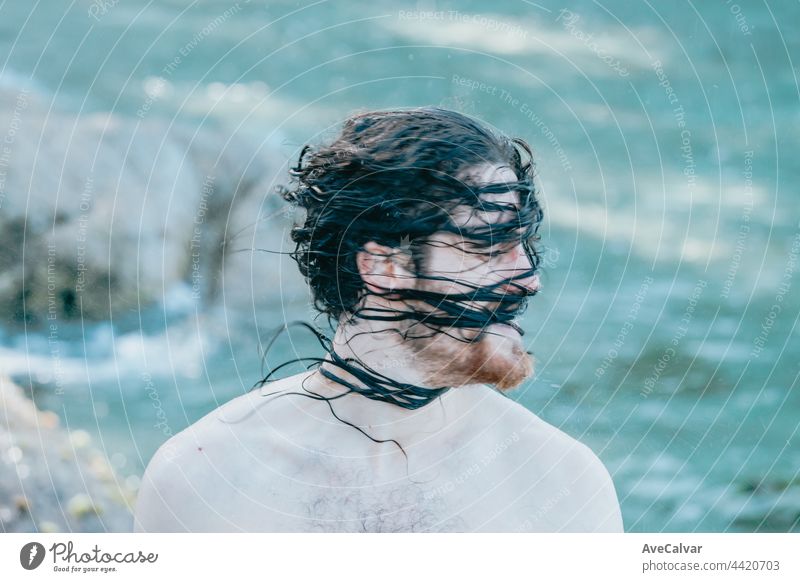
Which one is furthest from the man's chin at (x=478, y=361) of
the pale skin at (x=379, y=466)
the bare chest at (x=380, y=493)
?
the bare chest at (x=380, y=493)

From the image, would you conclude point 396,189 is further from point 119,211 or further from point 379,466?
point 119,211

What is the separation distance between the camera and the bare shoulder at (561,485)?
1.38 metres

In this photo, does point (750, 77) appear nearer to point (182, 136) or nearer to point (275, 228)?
point (275, 228)

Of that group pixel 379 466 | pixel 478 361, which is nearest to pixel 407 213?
pixel 478 361

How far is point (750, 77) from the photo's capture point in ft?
6.11

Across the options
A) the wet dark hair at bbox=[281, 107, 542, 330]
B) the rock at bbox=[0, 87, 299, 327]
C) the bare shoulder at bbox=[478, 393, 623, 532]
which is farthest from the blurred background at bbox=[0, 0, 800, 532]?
the bare shoulder at bbox=[478, 393, 623, 532]

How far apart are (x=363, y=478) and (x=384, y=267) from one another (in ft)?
1.06

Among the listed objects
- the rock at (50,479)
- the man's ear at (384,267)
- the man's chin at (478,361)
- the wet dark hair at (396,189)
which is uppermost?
the wet dark hair at (396,189)

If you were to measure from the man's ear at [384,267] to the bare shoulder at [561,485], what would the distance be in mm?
289

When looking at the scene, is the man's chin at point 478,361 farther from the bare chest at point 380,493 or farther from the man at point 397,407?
the bare chest at point 380,493

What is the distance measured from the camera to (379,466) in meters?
1.38

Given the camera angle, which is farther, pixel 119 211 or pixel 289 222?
pixel 119 211

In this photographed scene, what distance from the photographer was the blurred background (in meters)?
1.74
